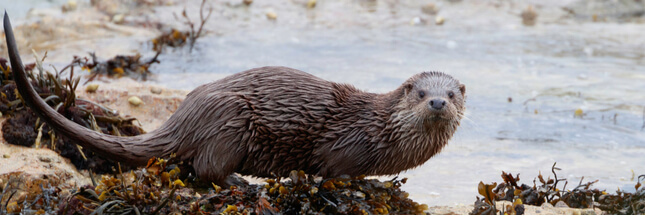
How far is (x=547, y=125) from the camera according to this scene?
6328 mm

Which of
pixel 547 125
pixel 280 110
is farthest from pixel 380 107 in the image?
pixel 547 125

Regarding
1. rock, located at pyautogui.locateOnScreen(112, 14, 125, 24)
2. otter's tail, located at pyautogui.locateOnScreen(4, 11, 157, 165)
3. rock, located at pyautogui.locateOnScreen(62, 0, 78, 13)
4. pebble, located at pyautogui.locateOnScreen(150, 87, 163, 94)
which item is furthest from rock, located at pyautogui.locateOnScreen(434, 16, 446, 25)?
otter's tail, located at pyautogui.locateOnScreen(4, 11, 157, 165)

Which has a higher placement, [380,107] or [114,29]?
[114,29]

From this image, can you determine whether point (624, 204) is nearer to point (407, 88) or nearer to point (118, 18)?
point (407, 88)

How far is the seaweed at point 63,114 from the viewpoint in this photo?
4.43 meters

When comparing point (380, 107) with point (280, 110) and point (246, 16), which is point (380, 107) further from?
point (246, 16)

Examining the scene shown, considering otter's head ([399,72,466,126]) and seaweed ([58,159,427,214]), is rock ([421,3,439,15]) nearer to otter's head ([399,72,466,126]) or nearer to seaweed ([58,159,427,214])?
otter's head ([399,72,466,126])

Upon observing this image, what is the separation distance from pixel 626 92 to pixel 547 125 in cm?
137

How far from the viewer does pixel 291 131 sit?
12.8 ft

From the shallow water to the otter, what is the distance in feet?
2.07

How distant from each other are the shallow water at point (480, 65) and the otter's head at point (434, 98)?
0.69m

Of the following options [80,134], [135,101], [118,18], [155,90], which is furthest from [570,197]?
[118,18]

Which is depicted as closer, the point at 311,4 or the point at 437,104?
the point at 437,104

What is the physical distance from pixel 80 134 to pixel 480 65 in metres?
5.38
